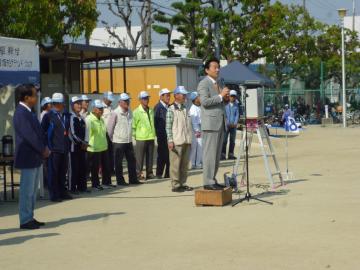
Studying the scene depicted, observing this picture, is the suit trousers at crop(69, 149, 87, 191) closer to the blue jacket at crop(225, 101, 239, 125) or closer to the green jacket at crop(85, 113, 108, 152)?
the green jacket at crop(85, 113, 108, 152)

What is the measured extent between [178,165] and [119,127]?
2100mm

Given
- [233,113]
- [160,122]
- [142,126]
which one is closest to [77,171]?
[142,126]

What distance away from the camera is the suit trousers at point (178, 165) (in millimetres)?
12930

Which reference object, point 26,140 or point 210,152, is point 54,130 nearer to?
point 26,140

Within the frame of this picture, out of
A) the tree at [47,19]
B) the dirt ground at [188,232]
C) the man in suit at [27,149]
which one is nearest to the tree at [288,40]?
the tree at [47,19]

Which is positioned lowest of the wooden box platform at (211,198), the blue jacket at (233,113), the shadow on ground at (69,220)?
the shadow on ground at (69,220)

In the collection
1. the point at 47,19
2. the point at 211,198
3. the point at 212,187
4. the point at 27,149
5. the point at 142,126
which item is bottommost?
the point at 211,198

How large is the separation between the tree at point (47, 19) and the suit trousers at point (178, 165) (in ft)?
17.6

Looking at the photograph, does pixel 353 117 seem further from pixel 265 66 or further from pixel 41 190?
pixel 41 190

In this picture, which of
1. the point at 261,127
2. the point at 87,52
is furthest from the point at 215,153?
the point at 87,52

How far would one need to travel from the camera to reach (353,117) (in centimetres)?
4188

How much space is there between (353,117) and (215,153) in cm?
3215

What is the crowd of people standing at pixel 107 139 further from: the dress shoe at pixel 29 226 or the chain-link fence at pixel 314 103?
the chain-link fence at pixel 314 103

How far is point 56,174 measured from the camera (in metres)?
12.1
